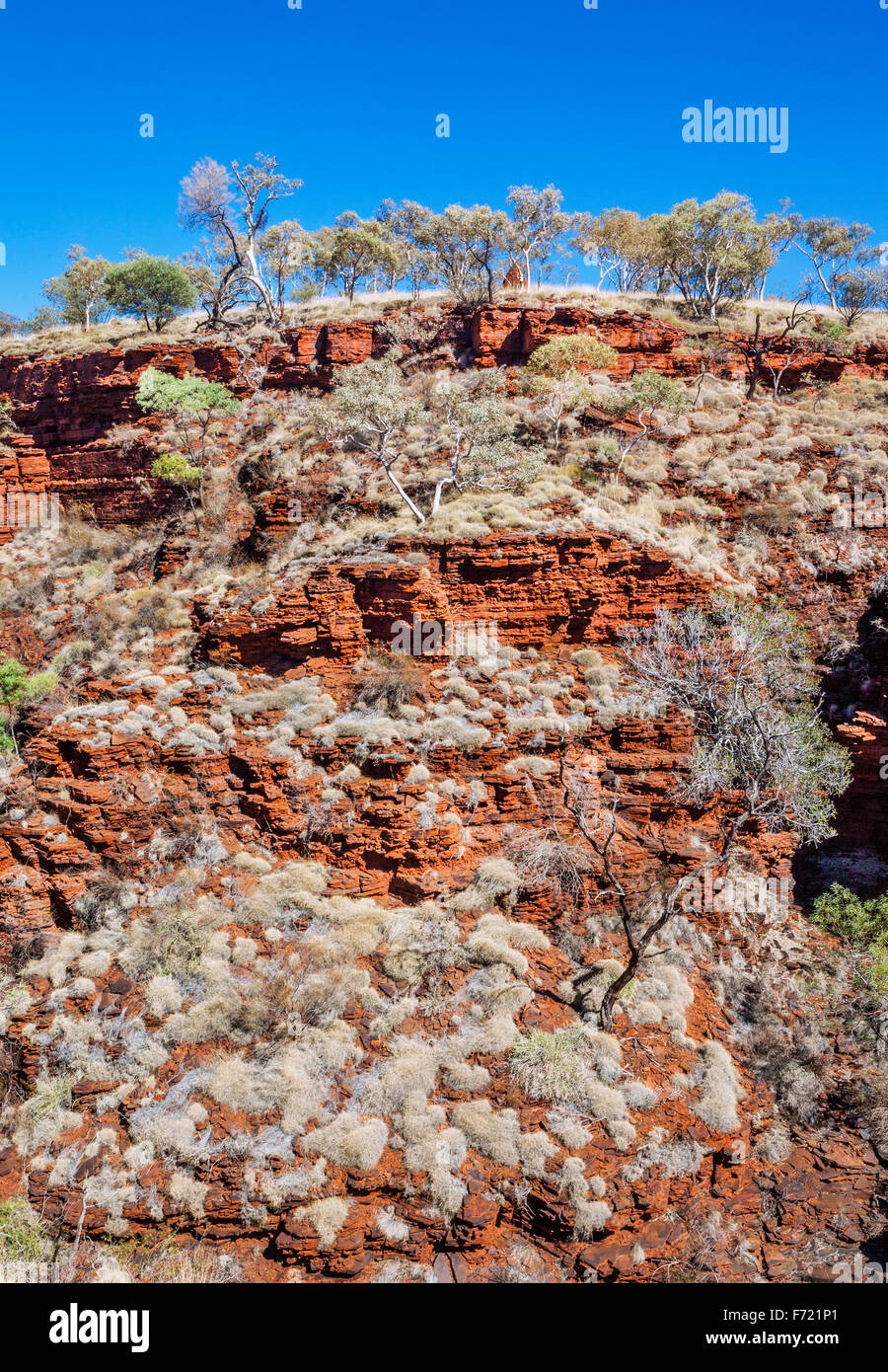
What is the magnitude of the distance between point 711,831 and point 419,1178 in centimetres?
836

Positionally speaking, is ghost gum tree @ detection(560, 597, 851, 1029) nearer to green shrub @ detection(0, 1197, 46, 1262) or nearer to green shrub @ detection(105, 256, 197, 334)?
green shrub @ detection(0, 1197, 46, 1262)

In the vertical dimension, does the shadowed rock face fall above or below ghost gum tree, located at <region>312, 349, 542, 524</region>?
below

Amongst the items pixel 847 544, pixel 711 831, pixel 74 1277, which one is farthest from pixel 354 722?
pixel 847 544

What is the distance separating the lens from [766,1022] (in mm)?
11750

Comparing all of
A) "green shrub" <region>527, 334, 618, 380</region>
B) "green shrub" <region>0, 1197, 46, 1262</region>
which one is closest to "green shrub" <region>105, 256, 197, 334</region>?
"green shrub" <region>527, 334, 618, 380</region>

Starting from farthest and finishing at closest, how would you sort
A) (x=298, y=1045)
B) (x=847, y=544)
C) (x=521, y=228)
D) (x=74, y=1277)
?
(x=521, y=228), (x=847, y=544), (x=298, y=1045), (x=74, y=1277)

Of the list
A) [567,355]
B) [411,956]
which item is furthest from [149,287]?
[411,956]

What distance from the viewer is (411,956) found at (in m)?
11.6

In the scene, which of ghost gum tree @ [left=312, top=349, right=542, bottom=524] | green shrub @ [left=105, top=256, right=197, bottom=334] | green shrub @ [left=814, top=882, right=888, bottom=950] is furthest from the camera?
green shrub @ [left=105, top=256, right=197, bottom=334]

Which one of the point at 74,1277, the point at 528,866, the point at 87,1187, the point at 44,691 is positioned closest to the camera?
the point at 74,1277

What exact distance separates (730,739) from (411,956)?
768 centimetres

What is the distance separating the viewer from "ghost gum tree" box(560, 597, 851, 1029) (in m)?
12.9

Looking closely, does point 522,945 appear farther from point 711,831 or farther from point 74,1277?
point 74,1277

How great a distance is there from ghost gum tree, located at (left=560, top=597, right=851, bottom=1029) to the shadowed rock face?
401 mm
